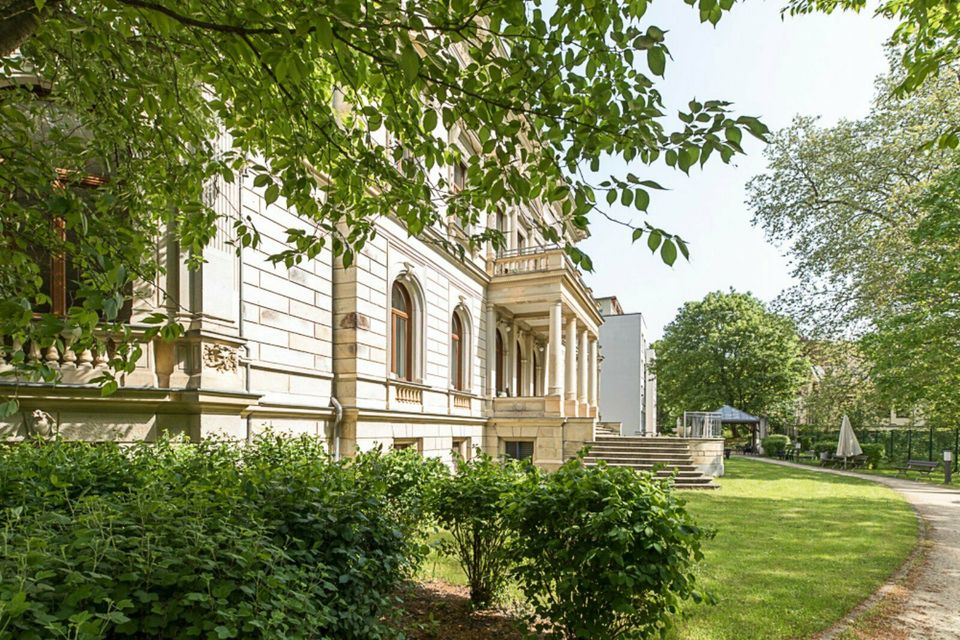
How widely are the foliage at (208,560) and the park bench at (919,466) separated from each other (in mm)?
26148

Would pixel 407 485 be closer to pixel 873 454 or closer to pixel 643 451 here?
pixel 643 451

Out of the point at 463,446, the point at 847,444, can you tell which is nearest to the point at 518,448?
the point at 463,446

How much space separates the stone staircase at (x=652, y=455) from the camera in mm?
17078

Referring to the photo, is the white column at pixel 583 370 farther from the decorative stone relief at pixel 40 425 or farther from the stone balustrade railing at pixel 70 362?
the decorative stone relief at pixel 40 425

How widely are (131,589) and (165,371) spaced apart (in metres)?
6.88

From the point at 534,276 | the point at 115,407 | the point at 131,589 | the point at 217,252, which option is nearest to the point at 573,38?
the point at 131,589

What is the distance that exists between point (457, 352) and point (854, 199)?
50.1ft

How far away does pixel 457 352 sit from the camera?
61.9 ft

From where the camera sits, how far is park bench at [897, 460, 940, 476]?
22.1 meters

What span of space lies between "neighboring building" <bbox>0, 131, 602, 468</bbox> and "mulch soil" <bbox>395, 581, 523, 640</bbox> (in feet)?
11.5

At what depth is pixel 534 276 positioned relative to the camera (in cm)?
2005

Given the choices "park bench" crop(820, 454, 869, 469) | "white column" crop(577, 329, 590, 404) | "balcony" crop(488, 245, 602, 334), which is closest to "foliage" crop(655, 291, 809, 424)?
"park bench" crop(820, 454, 869, 469)

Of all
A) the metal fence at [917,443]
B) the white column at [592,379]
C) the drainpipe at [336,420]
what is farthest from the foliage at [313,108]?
the metal fence at [917,443]

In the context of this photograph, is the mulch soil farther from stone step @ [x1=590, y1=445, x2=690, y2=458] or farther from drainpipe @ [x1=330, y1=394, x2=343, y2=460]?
stone step @ [x1=590, y1=445, x2=690, y2=458]
